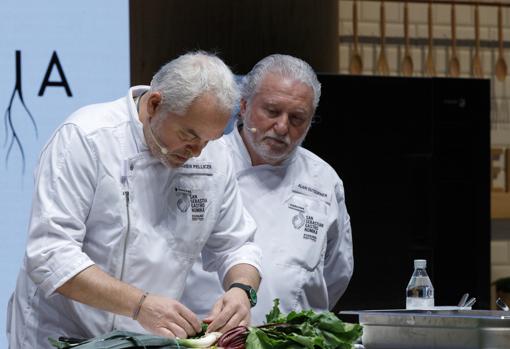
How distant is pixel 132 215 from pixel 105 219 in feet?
0.21

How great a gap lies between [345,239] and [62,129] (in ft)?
3.91

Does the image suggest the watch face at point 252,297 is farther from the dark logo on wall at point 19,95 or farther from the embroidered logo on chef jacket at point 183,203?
the dark logo on wall at point 19,95

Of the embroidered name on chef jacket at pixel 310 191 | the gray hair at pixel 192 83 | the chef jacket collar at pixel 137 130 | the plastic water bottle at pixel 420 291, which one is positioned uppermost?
the gray hair at pixel 192 83

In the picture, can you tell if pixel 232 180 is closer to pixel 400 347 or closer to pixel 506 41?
pixel 400 347

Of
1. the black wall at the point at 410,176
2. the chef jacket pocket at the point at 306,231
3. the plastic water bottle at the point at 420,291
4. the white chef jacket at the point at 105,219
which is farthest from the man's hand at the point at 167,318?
the black wall at the point at 410,176

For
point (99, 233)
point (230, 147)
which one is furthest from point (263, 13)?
point (99, 233)

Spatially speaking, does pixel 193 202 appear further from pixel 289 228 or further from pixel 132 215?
pixel 289 228

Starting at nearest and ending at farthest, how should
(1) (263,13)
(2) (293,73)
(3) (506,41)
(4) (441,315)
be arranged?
(4) (441,315) → (2) (293,73) → (1) (263,13) → (3) (506,41)

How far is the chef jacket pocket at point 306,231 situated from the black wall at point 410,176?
1681 mm

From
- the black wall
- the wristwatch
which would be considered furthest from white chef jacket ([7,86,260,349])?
the black wall

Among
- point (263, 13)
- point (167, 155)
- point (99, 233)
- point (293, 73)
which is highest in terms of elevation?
point (263, 13)

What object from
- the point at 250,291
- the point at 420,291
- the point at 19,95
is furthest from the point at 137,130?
the point at 19,95

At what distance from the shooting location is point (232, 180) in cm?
268

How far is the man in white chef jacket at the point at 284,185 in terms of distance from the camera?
3.00 meters
